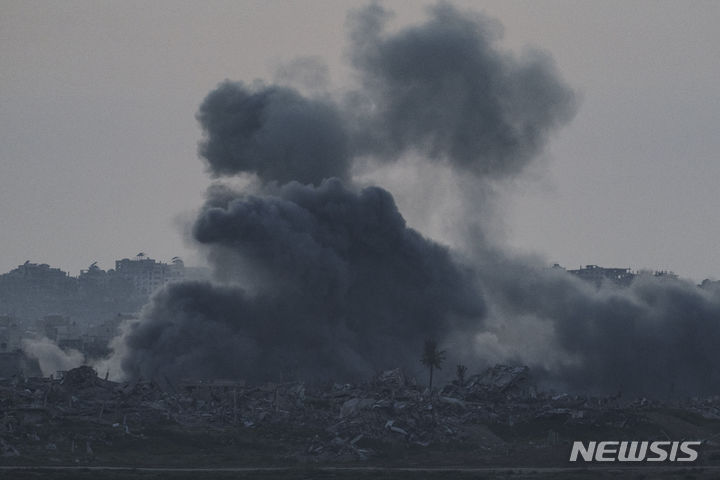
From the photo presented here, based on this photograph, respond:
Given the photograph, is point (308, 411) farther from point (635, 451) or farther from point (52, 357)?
point (52, 357)

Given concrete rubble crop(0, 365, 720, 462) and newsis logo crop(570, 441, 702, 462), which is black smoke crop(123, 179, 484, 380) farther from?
newsis logo crop(570, 441, 702, 462)

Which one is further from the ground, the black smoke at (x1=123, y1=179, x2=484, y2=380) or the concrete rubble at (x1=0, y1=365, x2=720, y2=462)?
the black smoke at (x1=123, y1=179, x2=484, y2=380)

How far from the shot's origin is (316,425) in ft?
264

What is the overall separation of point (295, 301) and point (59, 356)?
27.9m

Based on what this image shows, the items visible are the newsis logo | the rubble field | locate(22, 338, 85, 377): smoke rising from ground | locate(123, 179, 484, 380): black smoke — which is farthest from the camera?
locate(22, 338, 85, 377): smoke rising from ground

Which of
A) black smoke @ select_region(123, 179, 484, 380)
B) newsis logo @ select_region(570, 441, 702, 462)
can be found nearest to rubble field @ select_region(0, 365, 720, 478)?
newsis logo @ select_region(570, 441, 702, 462)

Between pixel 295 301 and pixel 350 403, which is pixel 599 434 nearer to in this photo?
pixel 350 403

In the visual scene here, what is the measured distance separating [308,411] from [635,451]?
19909 mm

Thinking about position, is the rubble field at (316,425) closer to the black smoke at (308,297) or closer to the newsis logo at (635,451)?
the newsis logo at (635,451)

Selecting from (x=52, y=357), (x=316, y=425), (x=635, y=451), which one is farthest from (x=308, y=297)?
(x=635, y=451)

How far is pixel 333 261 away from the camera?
11500 cm

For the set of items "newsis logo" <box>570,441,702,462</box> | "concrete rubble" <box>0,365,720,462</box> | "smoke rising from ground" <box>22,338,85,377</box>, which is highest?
"smoke rising from ground" <box>22,338,85,377</box>

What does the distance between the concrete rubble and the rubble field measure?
0.34 ft

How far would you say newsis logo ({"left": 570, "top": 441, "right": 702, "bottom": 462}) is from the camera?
69.9 m
